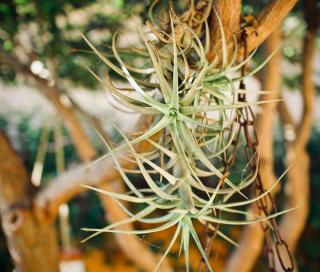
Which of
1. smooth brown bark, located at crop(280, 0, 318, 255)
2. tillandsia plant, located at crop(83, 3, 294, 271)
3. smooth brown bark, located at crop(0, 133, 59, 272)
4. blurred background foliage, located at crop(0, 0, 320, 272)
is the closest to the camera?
tillandsia plant, located at crop(83, 3, 294, 271)

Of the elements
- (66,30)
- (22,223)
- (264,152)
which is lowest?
(22,223)

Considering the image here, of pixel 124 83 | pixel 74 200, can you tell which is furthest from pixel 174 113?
pixel 74 200

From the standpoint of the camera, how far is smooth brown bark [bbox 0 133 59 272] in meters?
1.98

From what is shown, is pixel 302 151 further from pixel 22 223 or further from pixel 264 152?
pixel 22 223

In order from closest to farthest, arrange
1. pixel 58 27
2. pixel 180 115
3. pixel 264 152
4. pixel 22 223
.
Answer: pixel 180 115, pixel 22 223, pixel 264 152, pixel 58 27

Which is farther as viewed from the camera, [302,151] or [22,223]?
[302,151]

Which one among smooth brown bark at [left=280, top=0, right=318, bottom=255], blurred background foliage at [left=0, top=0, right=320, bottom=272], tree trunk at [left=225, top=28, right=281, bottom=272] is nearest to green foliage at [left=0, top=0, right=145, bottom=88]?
blurred background foliage at [left=0, top=0, right=320, bottom=272]

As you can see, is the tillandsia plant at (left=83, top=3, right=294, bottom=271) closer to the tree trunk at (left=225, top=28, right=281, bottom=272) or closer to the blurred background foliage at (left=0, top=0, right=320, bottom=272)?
the blurred background foliage at (left=0, top=0, right=320, bottom=272)

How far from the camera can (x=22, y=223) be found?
6.51ft

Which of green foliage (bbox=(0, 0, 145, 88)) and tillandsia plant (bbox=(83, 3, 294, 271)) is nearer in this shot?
tillandsia plant (bbox=(83, 3, 294, 271))

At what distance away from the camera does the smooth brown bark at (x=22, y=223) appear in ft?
6.48

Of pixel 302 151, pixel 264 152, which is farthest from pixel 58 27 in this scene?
pixel 302 151

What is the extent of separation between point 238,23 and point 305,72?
189cm

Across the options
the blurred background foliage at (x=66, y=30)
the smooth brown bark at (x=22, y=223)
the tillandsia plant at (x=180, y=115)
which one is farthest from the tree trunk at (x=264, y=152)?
the tillandsia plant at (x=180, y=115)
